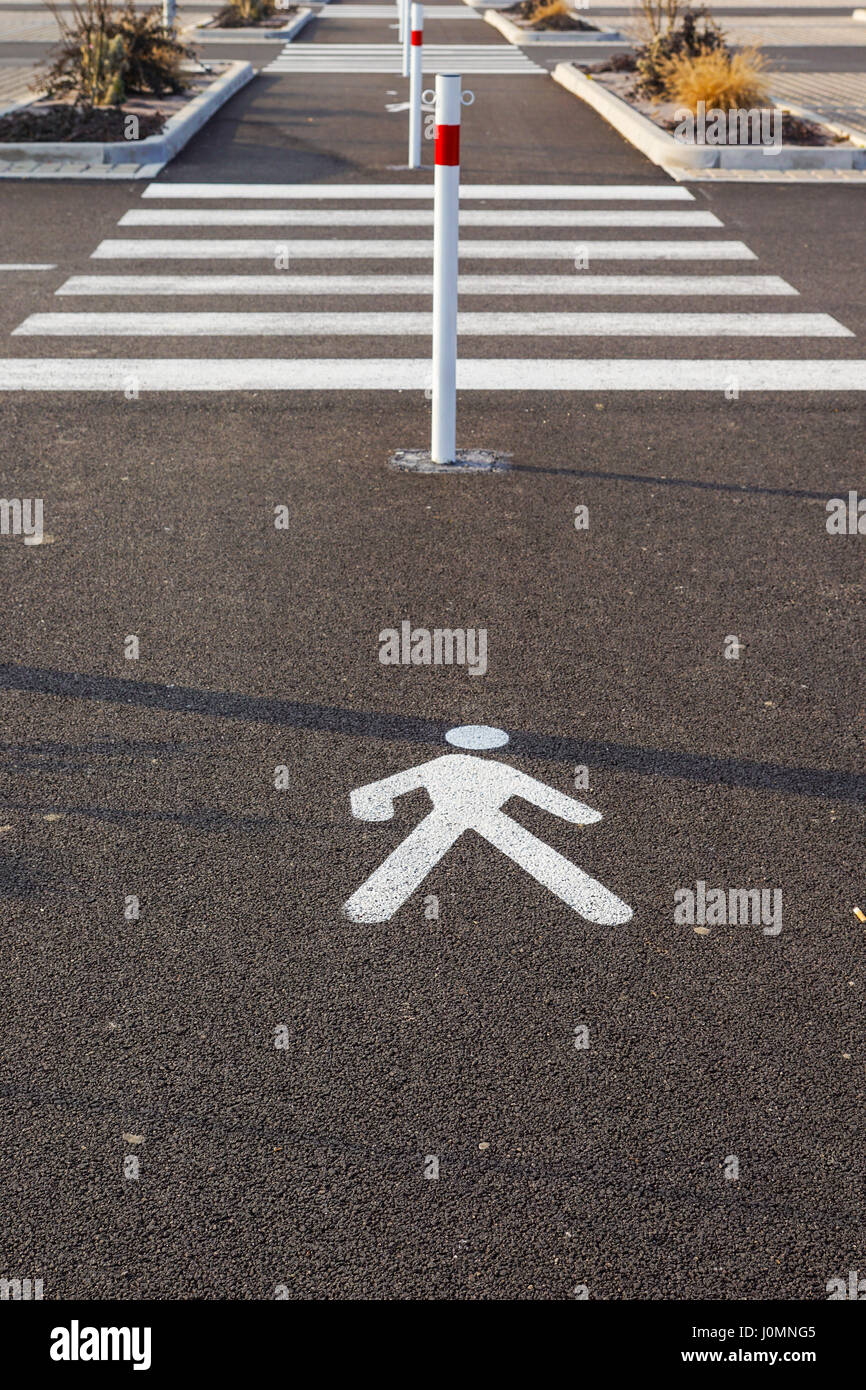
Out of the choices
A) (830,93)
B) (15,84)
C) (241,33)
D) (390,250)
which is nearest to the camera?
(390,250)

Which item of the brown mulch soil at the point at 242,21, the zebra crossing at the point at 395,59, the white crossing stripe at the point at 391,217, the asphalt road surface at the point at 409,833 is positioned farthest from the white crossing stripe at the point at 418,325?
the brown mulch soil at the point at 242,21

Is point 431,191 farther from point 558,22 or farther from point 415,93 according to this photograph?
point 558,22

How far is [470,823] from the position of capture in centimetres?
426

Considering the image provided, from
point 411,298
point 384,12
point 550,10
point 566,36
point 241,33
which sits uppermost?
point 384,12

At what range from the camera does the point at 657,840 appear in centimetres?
419

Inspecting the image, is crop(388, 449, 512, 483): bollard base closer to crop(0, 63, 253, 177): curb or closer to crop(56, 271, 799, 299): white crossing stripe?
crop(56, 271, 799, 299): white crossing stripe

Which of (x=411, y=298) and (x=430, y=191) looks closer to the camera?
(x=411, y=298)

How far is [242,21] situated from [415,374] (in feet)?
79.2

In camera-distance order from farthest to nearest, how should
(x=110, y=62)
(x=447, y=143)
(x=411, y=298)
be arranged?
(x=110, y=62) < (x=411, y=298) < (x=447, y=143)

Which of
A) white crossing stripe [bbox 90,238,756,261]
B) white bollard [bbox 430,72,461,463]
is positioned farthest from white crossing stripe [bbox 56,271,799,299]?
white bollard [bbox 430,72,461,463]

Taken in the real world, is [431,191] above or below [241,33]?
below

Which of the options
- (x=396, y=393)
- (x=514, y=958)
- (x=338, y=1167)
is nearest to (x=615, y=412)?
(x=396, y=393)

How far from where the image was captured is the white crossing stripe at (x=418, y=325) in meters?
9.34

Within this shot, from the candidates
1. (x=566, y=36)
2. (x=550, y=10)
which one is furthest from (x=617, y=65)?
(x=550, y=10)
